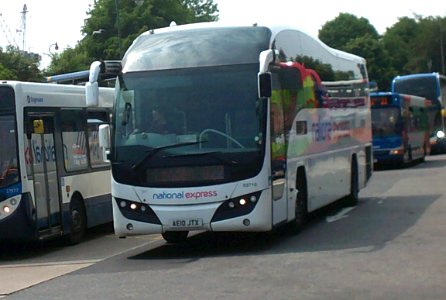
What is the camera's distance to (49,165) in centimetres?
1658

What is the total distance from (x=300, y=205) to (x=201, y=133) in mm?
3181

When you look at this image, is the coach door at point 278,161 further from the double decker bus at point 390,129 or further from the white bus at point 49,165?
the double decker bus at point 390,129

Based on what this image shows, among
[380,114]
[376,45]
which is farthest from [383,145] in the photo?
[376,45]

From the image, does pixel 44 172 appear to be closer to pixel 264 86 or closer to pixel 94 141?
pixel 94 141

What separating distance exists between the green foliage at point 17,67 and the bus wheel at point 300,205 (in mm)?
29634

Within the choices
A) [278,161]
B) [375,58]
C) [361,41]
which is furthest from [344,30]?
[278,161]

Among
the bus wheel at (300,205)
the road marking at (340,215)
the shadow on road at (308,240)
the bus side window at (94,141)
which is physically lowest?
the road marking at (340,215)

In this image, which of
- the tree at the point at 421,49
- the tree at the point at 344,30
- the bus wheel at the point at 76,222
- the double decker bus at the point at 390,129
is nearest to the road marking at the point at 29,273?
the bus wheel at the point at 76,222

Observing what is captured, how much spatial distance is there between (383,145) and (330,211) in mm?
17289

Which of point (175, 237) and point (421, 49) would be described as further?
point (421, 49)

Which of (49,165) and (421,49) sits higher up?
(421,49)

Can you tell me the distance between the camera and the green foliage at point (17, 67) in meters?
45.9

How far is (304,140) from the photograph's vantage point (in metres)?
16.9

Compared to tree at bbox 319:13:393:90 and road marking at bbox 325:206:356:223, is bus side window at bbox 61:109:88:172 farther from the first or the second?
tree at bbox 319:13:393:90
